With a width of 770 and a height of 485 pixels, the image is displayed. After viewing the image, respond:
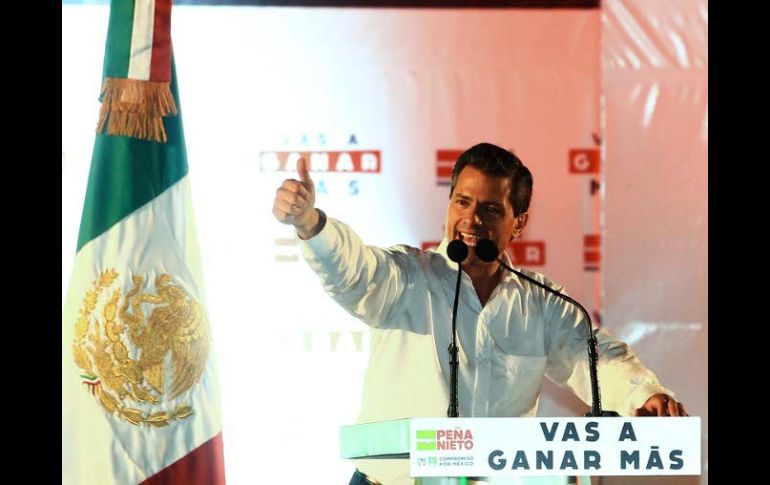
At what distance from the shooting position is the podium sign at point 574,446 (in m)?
2.53

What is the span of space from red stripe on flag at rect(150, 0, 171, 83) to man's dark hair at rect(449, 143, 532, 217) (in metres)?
1.04

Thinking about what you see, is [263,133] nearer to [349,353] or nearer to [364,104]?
[364,104]

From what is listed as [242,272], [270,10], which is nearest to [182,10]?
[270,10]

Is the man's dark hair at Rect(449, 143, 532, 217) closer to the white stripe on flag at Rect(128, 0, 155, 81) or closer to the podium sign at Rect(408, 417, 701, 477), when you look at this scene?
Answer: the podium sign at Rect(408, 417, 701, 477)

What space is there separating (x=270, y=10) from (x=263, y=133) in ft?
1.43

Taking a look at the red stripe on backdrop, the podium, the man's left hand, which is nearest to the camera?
the podium

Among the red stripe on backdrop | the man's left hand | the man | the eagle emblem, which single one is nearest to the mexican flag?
the eagle emblem

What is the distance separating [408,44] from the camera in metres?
3.18

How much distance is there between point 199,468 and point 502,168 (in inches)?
56.7

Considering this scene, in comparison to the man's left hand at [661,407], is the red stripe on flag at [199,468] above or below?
below

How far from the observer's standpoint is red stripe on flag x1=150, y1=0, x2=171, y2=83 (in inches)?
118

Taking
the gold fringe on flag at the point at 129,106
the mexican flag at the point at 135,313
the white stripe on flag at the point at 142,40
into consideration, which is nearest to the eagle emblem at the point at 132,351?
the mexican flag at the point at 135,313

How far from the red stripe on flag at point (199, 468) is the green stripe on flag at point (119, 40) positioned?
4.18ft

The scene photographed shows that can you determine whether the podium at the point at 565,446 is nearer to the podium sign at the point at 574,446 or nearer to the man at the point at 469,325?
the podium sign at the point at 574,446
